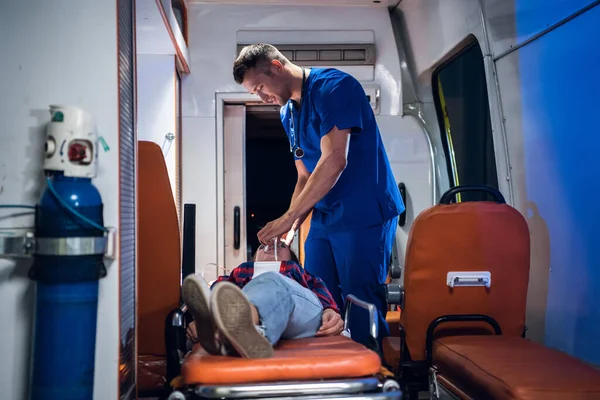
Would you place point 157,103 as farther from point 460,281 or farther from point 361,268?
point 460,281

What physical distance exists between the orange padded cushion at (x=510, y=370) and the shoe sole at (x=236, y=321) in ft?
2.06

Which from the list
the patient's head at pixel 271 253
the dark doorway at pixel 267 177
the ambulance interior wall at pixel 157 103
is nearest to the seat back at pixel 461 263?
the patient's head at pixel 271 253

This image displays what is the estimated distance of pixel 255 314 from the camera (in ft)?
5.34

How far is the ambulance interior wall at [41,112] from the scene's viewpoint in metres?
1.59

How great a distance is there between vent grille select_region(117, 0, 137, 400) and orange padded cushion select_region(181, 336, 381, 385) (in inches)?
12.2

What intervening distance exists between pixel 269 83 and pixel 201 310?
130 centimetres

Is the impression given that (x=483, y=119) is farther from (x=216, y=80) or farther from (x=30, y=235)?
(x=30, y=235)

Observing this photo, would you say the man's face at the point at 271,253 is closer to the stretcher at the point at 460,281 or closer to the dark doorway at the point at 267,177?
the stretcher at the point at 460,281

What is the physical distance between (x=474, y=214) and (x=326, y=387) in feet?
3.08

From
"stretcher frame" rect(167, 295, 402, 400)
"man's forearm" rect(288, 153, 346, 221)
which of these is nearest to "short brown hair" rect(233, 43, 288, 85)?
"man's forearm" rect(288, 153, 346, 221)

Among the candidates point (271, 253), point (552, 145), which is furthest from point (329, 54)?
point (271, 253)

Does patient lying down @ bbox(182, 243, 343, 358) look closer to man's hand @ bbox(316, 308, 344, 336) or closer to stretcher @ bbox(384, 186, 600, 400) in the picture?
man's hand @ bbox(316, 308, 344, 336)

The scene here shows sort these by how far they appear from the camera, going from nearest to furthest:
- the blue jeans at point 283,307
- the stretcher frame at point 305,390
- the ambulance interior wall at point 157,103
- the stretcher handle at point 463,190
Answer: the stretcher frame at point 305,390
the blue jeans at point 283,307
the stretcher handle at point 463,190
the ambulance interior wall at point 157,103

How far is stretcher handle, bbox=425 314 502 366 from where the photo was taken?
2.04 m
